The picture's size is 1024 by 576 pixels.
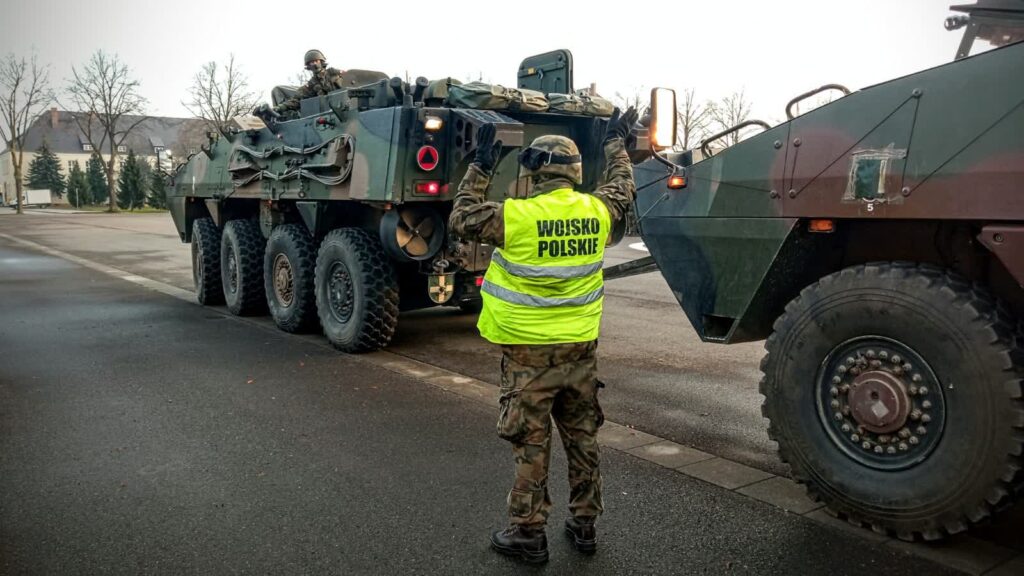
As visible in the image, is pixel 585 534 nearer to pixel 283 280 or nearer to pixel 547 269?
pixel 547 269

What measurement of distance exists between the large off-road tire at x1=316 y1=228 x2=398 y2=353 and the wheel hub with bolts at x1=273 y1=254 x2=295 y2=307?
0.86 meters

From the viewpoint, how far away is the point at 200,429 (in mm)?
5273

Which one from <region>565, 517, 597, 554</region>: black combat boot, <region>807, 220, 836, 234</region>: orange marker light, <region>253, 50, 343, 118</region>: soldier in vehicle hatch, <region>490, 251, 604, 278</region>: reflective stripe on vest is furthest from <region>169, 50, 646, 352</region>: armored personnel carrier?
<region>565, 517, 597, 554</region>: black combat boot

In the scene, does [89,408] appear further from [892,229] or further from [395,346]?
[892,229]

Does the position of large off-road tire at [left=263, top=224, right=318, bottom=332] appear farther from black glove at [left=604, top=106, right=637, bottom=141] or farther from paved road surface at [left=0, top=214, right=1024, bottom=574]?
black glove at [left=604, top=106, right=637, bottom=141]

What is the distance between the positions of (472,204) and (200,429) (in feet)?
9.10

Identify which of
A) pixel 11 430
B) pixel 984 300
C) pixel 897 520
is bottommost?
pixel 11 430

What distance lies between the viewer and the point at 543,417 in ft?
11.2

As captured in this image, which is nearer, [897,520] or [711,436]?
[897,520]

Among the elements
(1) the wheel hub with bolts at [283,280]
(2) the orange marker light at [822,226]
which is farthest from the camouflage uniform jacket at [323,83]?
(2) the orange marker light at [822,226]

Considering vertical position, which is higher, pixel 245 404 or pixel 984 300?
pixel 984 300

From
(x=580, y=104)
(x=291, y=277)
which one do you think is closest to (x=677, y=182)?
(x=580, y=104)

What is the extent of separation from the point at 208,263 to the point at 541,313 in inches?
330

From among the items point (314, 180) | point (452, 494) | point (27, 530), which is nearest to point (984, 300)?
point (452, 494)
